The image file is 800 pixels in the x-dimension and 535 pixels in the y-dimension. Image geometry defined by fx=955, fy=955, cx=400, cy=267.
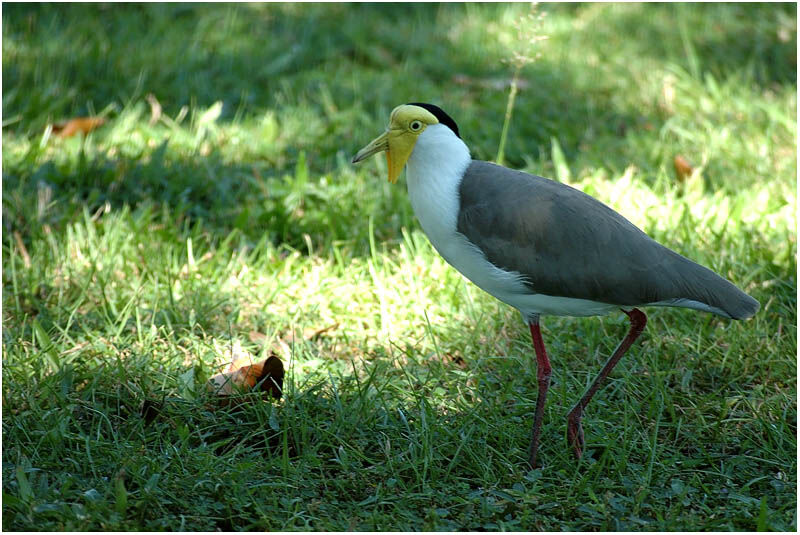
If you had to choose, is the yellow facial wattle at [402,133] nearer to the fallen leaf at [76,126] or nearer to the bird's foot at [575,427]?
the bird's foot at [575,427]

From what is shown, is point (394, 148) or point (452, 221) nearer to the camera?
point (452, 221)

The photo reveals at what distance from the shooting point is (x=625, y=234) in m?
3.34

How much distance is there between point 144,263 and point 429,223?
1.65 metres

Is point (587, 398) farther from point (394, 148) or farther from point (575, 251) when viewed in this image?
point (394, 148)

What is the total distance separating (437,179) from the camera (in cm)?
341

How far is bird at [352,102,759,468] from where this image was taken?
3.26 meters

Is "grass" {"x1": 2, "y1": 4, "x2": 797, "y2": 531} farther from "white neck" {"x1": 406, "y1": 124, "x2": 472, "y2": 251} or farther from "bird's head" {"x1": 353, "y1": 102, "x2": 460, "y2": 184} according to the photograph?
"bird's head" {"x1": 353, "y1": 102, "x2": 460, "y2": 184}

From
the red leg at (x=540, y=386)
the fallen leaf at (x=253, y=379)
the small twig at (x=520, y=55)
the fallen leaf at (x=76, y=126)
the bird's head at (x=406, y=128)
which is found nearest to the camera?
the red leg at (x=540, y=386)

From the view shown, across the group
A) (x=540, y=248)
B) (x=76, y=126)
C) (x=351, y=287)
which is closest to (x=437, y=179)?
(x=540, y=248)

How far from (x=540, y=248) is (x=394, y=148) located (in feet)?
2.17

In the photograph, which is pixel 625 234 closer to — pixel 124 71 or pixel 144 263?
pixel 144 263

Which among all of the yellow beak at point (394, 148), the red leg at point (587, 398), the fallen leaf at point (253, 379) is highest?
the yellow beak at point (394, 148)

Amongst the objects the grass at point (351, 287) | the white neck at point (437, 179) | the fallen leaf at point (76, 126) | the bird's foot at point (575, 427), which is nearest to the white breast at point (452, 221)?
the white neck at point (437, 179)

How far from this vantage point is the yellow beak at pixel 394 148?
3.48 m
